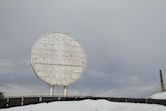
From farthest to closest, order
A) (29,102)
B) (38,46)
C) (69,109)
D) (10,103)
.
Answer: (38,46), (29,102), (10,103), (69,109)

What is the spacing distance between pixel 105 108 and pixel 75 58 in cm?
977

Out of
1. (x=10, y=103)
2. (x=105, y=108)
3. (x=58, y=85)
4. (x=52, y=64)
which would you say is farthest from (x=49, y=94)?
(x=105, y=108)

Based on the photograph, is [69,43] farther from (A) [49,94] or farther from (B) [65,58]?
(A) [49,94]

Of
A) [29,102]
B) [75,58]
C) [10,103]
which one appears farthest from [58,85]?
[10,103]

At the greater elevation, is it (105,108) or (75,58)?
(75,58)

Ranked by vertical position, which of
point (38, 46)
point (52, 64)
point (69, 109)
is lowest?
point (69, 109)

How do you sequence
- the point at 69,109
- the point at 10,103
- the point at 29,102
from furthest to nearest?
the point at 29,102, the point at 10,103, the point at 69,109

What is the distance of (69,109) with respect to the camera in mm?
21562

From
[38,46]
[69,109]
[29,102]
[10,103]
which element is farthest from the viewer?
[38,46]

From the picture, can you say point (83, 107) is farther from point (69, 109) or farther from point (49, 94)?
point (49, 94)

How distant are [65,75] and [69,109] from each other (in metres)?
9.69

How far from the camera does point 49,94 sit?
30781 millimetres

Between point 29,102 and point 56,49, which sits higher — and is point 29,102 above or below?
below

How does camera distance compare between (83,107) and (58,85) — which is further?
(58,85)
